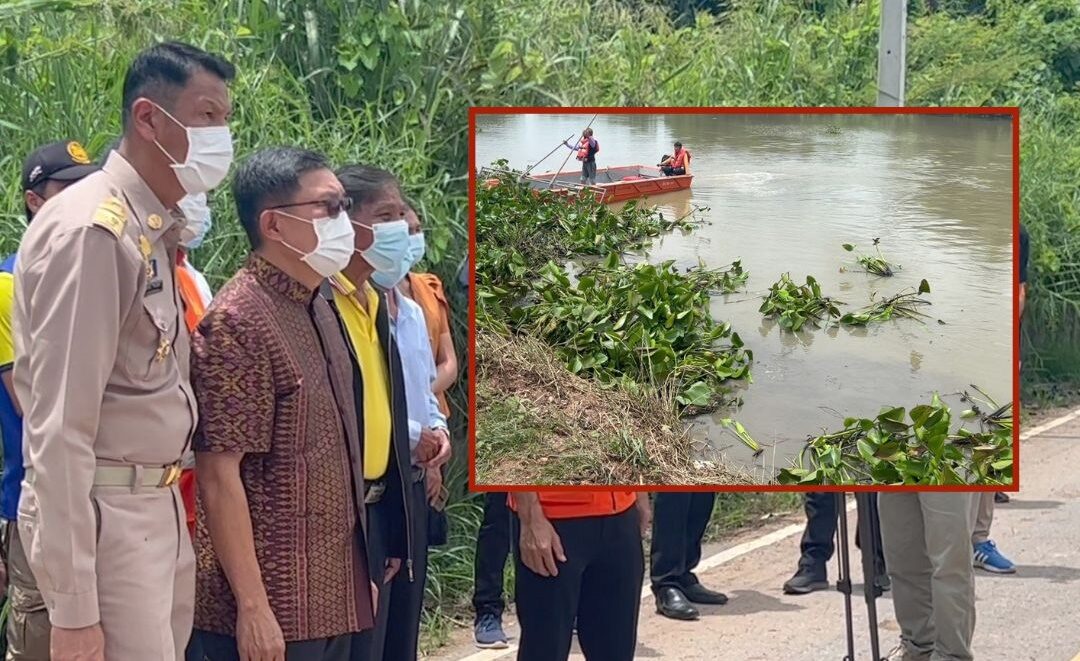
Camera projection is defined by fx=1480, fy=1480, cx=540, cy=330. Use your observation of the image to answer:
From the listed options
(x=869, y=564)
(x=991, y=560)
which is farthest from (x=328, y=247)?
(x=991, y=560)

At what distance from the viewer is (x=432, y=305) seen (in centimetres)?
529

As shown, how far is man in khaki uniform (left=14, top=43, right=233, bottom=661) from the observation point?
267 cm

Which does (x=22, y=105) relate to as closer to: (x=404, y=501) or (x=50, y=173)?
(x=50, y=173)

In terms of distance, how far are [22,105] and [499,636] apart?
9.16ft

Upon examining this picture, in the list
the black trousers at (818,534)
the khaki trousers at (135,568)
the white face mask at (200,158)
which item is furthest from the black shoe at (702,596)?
the white face mask at (200,158)

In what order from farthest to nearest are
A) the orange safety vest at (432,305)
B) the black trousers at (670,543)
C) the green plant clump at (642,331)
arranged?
the black trousers at (670,543)
the orange safety vest at (432,305)
the green plant clump at (642,331)

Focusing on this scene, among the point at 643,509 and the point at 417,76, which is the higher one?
the point at 417,76

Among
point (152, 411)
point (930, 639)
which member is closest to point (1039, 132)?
point (930, 639)

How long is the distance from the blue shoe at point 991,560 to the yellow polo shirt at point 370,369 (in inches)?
161

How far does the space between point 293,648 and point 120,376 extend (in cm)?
84

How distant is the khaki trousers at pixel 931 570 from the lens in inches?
193

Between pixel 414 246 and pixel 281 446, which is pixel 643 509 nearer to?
pixel 414 246

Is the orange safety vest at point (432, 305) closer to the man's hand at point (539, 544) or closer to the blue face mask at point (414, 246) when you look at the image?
the blue face mask at point (414, 246)

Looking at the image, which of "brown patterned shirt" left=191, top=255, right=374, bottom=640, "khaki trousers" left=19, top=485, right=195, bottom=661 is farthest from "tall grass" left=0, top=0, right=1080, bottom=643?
"khaki trousers" left=19, top=485, right=195, bottom=661
